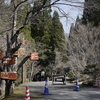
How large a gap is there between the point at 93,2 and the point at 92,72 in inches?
322

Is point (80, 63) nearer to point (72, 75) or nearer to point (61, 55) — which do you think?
point (72, 75)

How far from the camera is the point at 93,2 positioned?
1026 centimetres

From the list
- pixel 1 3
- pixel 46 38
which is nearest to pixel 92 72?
pixel 1 3

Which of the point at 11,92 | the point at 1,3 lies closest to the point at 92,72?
the point at 11,92

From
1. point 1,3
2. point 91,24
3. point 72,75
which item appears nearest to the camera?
point 1,3

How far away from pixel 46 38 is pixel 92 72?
815 inches

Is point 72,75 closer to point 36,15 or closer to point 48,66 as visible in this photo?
point 48,66

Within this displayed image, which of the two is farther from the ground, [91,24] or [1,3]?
[91,24]

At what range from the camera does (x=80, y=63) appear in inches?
990

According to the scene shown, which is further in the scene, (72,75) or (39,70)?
(39,70)

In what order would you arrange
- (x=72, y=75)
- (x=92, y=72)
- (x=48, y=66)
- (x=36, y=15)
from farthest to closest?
(x=48, y=66), (x=72, y=75), (x=92, y=72), (x=36, y=15)

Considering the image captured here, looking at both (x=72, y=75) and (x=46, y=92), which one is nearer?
(x=46, y=92)

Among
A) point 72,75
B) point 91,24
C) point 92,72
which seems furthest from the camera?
point 72,75

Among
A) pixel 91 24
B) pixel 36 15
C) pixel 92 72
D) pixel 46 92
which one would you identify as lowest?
pixel 46 92
